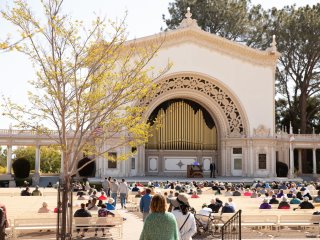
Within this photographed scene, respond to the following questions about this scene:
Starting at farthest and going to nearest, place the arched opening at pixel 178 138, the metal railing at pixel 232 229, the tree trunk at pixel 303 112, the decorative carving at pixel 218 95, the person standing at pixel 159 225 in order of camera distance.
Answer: the tree trunk at pixel 303 112, the arched opening at pixel 178 138, the decorative carving at pixel 218 95, the metal railing at pixel 232 229, the person standing at pixel 159 225

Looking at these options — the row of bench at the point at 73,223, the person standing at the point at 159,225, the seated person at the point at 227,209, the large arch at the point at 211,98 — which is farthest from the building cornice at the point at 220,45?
the person standing at the point at 159,225

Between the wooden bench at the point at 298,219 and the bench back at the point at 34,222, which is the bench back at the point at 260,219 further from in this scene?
the bench back at the point at 34,222

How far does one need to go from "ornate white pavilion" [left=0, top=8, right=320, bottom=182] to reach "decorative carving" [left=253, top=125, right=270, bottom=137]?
0.09m

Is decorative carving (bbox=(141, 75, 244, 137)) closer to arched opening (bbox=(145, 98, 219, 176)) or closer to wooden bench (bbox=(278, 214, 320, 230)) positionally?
arched opening (bbox=(145, 98, 219, 176))

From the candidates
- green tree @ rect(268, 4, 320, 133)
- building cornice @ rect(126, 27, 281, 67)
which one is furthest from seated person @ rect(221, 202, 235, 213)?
green tree @ rect(268, 4, 320, 133)

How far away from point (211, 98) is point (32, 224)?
32563 millimetres

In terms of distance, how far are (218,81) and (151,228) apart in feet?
127

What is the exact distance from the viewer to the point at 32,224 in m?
14.2

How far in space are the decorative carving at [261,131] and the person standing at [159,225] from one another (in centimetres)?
3886

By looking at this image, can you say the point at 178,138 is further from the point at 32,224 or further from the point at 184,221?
the point at 184,221

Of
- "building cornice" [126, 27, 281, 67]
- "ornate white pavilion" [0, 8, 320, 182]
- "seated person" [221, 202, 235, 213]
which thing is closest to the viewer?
"seated person" [221, 202, 235, 213]

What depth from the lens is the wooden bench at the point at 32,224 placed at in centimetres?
1384

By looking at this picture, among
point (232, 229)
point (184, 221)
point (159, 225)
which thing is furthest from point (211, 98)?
point (159, 225)

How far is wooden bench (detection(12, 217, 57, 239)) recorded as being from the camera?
1384 centimetres
